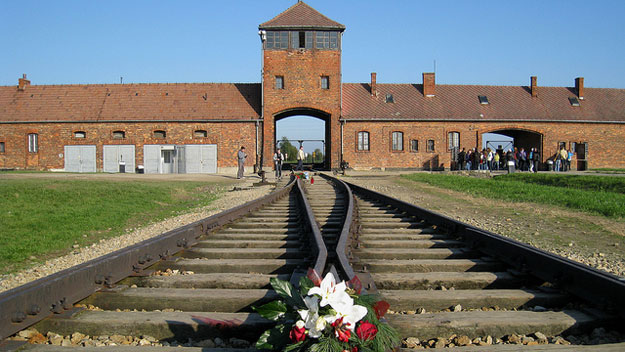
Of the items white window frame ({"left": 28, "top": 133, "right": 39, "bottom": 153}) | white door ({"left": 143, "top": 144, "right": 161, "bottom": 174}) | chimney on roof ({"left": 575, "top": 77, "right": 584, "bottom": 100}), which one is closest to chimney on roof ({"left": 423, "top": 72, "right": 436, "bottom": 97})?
chimney on roof ({"left": 575, "top": 77, "right": 584, "bottom": 100})

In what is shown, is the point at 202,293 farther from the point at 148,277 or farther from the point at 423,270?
the point at 423,270

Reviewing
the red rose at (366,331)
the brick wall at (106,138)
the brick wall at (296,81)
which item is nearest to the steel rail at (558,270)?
the red rose at (366,331)

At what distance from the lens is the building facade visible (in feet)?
110

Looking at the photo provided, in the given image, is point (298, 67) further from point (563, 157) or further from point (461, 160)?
point (563, 157)

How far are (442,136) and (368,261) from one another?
1312 inches

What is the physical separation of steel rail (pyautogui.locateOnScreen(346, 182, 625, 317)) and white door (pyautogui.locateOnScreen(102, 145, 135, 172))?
3272cm

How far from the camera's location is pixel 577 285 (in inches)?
126

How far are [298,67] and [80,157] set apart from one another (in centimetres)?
1720

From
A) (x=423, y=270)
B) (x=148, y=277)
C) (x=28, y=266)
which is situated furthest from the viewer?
(x=28, y=266)

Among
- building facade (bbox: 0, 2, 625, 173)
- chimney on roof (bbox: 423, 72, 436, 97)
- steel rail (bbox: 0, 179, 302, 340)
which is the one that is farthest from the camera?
chimney on roof (bbox: 423, 72, 436, 97)

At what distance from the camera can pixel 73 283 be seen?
3.03m

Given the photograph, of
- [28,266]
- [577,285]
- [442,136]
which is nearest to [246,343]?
[577,285]

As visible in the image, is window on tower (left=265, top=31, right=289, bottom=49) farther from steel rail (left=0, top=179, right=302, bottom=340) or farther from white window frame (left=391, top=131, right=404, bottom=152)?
steel rail (left=0, top=179, right=302, bottom=340)

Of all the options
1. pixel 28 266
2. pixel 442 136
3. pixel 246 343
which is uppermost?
pixel 442 136
